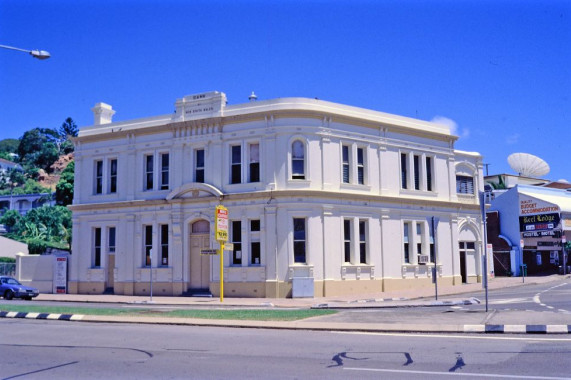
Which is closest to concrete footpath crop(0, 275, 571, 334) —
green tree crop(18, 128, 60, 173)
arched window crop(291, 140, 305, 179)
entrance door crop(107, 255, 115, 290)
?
arched window crop(291, 140, 305, 179)

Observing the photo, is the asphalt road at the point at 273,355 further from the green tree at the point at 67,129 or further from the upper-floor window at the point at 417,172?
the green tree at the point at 67,129

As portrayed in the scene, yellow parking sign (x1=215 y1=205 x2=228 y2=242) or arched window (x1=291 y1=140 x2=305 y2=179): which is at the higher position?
arched window (x1=291 y1=140 x2=305 y2=179)

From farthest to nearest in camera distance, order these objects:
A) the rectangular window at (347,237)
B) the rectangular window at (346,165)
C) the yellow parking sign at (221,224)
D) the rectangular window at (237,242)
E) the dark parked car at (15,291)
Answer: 1. the dark parked car at (15,291)
2. the rectangular window at (346,165)
3. the rectangular window at (347,237)
4. the rectangular window at (237,242)
5. the yellow parking sign at (221,224)

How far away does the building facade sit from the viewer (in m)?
29.1

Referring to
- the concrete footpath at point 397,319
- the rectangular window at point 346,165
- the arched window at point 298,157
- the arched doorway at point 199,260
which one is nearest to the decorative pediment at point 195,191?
the arched doorway at point 199,260

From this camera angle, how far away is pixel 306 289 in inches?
1113

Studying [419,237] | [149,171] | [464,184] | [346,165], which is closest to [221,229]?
[346,165]

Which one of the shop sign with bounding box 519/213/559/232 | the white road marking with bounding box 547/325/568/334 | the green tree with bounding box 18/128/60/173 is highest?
the green tree with bounding box 18/128/60/173

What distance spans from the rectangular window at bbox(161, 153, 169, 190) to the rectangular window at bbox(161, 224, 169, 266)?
227 cm

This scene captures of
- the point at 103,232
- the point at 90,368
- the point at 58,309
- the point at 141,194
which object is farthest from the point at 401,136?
the point at 90,368

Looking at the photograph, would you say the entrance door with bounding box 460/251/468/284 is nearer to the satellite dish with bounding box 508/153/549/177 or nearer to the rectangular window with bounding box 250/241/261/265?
the rectangular window with bounding box 250/241/261/265

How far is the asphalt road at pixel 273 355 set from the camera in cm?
941

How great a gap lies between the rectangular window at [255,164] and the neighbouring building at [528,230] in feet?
77.3

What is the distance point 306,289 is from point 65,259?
609 inches
